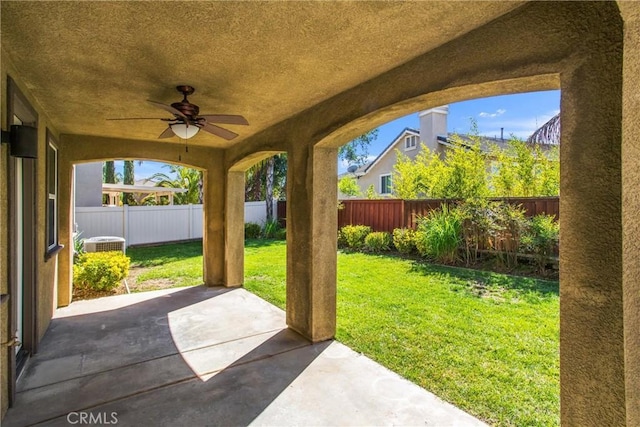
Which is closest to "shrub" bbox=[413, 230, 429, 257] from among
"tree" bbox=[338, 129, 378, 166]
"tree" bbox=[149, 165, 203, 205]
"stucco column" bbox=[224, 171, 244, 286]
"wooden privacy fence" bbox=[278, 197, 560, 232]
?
"wooden privacy fence" bbox=[278, 197, 560, 232]

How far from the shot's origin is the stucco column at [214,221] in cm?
688

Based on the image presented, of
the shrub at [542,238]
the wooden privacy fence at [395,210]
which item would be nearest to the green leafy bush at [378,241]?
the wooden privacy fence at [395,210]

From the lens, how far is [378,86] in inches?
123

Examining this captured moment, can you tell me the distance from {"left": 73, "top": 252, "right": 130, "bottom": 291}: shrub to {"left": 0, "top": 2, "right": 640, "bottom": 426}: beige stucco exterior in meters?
1.91

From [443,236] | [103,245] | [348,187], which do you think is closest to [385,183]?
[348,187]

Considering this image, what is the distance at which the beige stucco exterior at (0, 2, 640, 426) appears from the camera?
1669mm

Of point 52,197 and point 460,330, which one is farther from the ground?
point 52,197

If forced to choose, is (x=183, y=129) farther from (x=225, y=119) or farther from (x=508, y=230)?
(x=508, y=230)

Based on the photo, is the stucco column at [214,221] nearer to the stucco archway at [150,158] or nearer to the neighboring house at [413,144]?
the stucco archway at [150,158]

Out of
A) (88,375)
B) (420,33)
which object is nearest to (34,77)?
(88,375)

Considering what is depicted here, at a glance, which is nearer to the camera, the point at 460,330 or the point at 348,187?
the point at 460,330

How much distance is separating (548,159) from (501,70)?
7.95m

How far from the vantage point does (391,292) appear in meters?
6.06

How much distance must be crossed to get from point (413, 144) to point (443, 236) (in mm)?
8829
